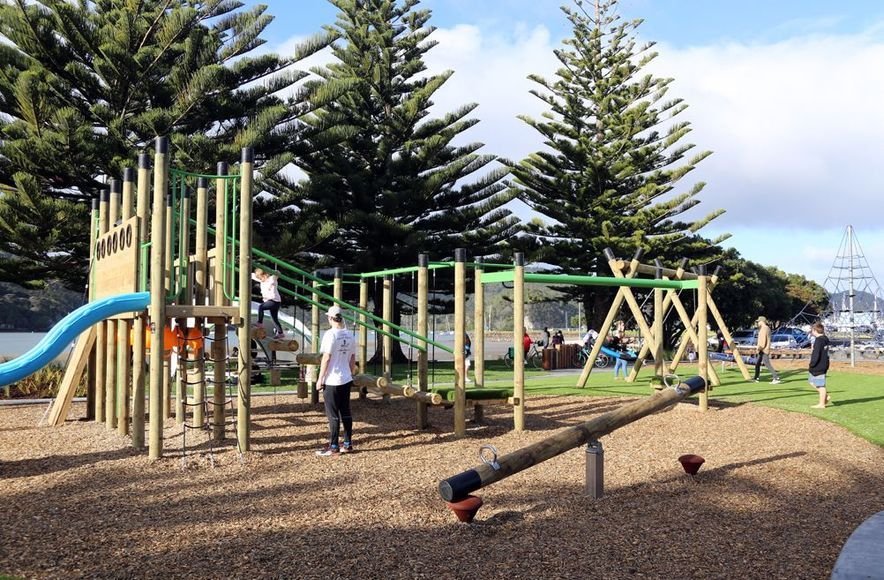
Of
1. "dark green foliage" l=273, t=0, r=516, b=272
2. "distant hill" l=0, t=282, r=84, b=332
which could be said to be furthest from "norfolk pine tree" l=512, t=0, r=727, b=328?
"distant hill" l=0, t=282, r=84, b=332

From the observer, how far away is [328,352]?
267 inches

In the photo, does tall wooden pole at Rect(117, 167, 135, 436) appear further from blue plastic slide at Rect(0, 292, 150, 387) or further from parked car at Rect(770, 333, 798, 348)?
parked car at Rect(770, 333, 798, 348)

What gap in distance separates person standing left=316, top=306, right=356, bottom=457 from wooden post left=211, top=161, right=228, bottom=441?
123cm

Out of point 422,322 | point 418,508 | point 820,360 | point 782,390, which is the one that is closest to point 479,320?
point 422,322

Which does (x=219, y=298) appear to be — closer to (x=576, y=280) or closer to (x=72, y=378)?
(x=72, y=378)

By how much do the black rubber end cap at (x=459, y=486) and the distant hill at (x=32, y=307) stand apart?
57.2m

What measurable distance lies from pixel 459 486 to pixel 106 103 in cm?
1557

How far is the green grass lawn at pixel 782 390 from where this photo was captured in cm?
955

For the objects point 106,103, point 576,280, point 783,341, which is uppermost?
point 106,103

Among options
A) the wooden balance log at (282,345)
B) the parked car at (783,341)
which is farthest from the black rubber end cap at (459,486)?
the parked car at (783,341)

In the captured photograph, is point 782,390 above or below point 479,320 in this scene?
below

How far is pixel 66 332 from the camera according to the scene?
6.65 m

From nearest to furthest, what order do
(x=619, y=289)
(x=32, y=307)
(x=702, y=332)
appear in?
(x=702, y=332) → (x=619, y=289) → (x=32, y=307)

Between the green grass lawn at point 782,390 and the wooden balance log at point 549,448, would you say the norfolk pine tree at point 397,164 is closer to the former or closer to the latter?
the green grass lawn at point 782,390
